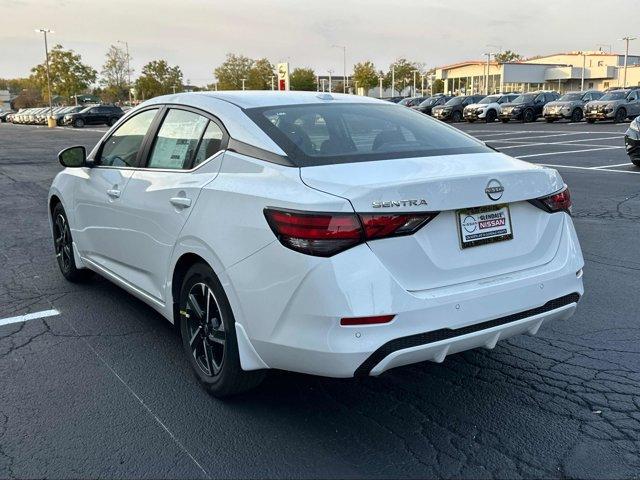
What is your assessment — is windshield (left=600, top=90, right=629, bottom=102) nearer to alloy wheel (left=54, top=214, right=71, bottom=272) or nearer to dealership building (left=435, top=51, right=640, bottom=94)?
alloy wheel (left=54, top=214, right=71, bottom=272)

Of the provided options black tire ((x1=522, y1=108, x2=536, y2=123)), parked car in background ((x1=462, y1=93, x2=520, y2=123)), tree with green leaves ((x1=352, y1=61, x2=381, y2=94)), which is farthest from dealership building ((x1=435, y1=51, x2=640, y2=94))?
black tire ((x1=522, y1=108, x2=536, y2=123))

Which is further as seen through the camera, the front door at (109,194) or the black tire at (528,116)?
the black tire at (528,116)

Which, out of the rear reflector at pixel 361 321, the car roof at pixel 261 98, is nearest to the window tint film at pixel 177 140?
the car roof at pixel 261 98

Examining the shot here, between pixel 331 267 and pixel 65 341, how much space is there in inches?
102

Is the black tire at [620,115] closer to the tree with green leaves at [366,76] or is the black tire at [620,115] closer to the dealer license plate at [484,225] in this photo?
the dealer license plate at [484,225]

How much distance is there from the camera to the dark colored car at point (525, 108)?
36.6 m

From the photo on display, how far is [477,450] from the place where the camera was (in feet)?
9.82

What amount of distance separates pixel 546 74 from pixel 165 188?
90758 millimetres

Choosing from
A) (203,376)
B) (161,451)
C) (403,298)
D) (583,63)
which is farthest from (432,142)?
(583,63)

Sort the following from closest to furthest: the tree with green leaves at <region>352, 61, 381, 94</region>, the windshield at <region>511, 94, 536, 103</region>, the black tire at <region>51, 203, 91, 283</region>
Result: the black tire at <region>51, 203, 91, 283</region>, the windshield at <region>511, 94, 536, 103</region>, the tree with green leaves at <region>352, 61, 381, 94</region>

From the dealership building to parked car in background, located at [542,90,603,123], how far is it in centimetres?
4672

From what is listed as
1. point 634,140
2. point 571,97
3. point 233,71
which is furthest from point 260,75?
point 634,140

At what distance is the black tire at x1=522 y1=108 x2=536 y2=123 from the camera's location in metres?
36.7

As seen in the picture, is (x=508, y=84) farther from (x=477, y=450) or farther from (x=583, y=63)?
(x=477, y=450)
